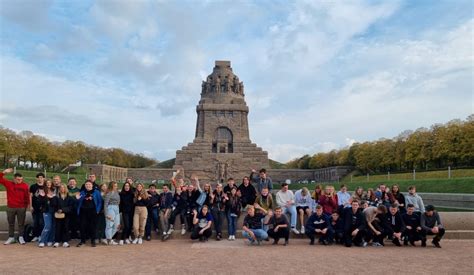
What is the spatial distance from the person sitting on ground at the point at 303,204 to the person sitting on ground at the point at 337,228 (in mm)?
1014

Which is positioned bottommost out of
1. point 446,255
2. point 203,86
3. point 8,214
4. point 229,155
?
point 446,255

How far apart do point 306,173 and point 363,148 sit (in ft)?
29.3

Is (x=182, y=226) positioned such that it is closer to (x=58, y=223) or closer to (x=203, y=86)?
(x=58, y=223)

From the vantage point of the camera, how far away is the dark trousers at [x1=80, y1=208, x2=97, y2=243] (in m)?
11.3

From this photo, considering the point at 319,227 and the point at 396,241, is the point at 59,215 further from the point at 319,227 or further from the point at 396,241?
the point at 396,241

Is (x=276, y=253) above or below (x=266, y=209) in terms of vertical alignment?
below

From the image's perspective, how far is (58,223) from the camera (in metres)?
11.3

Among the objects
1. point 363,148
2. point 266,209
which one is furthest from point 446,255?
point 363,148

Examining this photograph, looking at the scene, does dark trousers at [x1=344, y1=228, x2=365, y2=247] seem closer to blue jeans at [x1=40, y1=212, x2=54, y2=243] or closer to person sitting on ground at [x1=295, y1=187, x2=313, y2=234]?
person sitting on ground at [x1=295, y1=187, x2=313, y2=234]

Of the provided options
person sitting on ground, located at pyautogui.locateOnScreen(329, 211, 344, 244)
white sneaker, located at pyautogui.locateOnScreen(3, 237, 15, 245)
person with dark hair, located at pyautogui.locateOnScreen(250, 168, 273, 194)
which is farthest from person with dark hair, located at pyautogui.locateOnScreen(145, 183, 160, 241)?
person sitting on ground, located at pyautogui.locateOnScreen(329, 211, 344, 244)

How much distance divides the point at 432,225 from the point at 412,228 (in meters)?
0.54

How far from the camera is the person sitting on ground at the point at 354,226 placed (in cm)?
1131

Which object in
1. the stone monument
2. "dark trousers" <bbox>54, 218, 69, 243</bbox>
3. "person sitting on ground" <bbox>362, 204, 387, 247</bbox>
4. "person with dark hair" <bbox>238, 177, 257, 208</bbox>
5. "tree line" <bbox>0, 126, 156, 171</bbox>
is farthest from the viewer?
the stone monument

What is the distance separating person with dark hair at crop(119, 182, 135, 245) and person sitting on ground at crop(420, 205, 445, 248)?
806 centimetres
